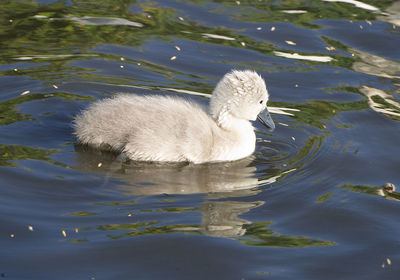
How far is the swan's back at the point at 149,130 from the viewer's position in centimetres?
605

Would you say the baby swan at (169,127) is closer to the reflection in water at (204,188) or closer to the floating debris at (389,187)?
the reflection in water at (204,188)

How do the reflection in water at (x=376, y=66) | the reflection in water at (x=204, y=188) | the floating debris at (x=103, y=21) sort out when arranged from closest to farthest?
the reflection in water at (x=204, y=188)
the reflection in water at (x=376, y=66)
the floating debris at (x=103, y=21)

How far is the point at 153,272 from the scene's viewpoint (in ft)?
14.9

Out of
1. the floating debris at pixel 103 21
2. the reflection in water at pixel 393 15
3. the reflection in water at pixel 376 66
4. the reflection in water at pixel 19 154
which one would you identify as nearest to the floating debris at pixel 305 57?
the reflection in water at pixel 376 66

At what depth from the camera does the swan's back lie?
6047mm

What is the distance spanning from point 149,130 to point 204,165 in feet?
1.79

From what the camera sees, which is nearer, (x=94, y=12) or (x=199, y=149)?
(x=199, y=149)

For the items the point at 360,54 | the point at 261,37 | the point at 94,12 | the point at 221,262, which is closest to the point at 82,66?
the point at 94,12

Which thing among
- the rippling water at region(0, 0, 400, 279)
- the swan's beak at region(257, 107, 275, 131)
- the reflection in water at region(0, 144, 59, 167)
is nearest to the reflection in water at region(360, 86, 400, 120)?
the rippling water at region(0, 0, 400, 279)

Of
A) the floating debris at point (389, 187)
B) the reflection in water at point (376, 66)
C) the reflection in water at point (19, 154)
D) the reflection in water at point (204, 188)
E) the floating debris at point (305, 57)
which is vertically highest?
the reflection in water at point (376, 66)

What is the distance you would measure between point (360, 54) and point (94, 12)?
325 centimetres

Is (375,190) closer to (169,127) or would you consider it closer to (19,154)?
(169,127)

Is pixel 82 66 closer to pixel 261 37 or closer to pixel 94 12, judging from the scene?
pixel 94 12

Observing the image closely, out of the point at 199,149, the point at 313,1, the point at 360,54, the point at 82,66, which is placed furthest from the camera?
the point at 313,1
